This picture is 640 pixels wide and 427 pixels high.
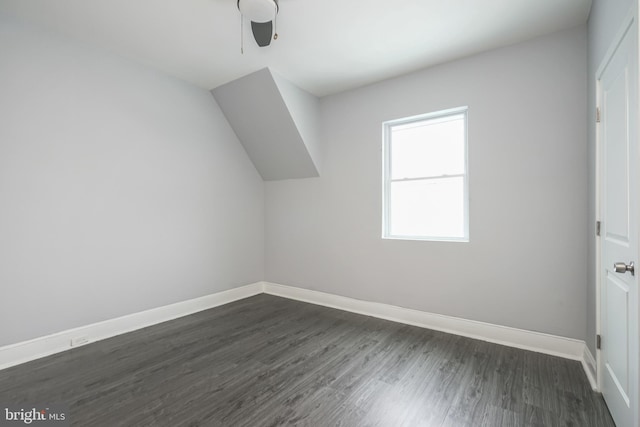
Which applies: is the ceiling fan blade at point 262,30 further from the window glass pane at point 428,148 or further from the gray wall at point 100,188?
the window glass pane at point 428,148

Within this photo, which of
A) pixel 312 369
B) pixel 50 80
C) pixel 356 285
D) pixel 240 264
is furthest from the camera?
pixel 240 264

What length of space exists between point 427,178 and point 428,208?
0.34 m

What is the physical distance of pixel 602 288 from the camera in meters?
1.99

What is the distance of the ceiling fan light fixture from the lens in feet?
6.92

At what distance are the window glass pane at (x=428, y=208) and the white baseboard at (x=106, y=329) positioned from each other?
2.52m

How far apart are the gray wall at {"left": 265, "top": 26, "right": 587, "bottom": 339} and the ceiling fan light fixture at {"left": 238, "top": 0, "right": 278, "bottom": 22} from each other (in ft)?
5.88

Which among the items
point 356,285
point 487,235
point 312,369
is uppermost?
point 487,235

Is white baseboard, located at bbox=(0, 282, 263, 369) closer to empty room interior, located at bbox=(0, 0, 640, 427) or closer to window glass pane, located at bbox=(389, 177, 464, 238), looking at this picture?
empty room interior, located at bbox=(0, 0, 640, 427)

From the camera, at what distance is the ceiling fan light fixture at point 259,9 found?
2.11m

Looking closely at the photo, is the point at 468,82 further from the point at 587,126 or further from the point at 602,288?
the point at 602,288

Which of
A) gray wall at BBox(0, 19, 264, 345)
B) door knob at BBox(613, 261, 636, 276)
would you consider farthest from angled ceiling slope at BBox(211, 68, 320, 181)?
door knob at BBox(613, 261, 636, 276)

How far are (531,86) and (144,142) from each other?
3927 mm

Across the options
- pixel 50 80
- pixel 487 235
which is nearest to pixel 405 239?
pixel 487 235

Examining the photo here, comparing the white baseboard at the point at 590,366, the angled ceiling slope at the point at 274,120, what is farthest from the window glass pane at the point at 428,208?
the white baseboard at the point at 590,366
